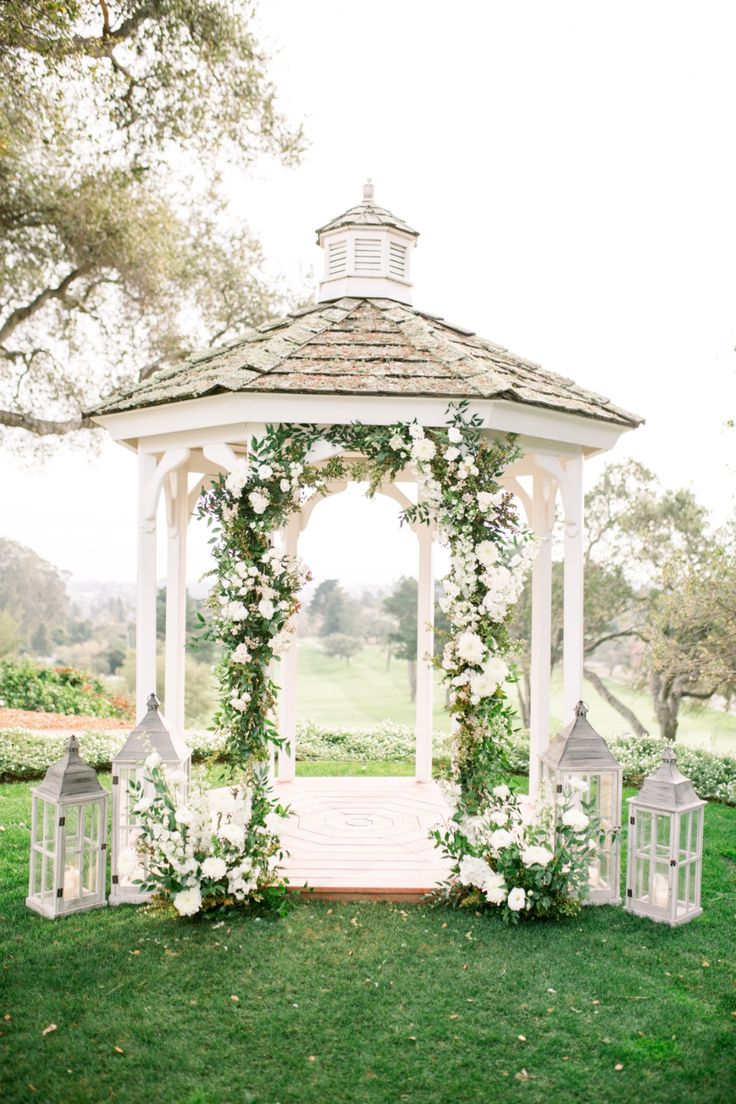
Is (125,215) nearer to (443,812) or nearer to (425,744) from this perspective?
(425,744)

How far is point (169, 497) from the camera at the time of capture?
308 inches

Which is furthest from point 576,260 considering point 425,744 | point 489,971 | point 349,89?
point 489,971

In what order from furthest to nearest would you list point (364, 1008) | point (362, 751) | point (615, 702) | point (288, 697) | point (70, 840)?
1. point (615, 702)
2. point (362, 751)
3. point (288, 697)
4. point (70, 840)
5. point (364, 1008)

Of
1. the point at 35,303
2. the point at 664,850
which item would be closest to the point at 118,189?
the point at 35,303

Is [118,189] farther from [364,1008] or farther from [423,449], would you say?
[364,1008]

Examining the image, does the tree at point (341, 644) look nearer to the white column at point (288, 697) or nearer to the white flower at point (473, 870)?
the white column at point (288, 697)

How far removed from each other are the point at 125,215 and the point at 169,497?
7.14 m

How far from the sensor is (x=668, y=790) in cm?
559

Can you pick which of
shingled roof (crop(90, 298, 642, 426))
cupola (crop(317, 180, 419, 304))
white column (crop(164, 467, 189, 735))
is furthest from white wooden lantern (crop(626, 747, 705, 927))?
cupola (crop(317, 180, 419, 304))

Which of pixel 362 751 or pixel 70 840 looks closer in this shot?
pixel 70 840

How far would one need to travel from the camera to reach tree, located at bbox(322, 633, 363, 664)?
21.8 metres

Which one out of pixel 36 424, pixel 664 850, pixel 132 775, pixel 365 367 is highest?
pixel 36 424

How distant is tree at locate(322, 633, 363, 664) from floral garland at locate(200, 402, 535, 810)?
1589 cm

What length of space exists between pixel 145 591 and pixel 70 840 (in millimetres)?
1963
